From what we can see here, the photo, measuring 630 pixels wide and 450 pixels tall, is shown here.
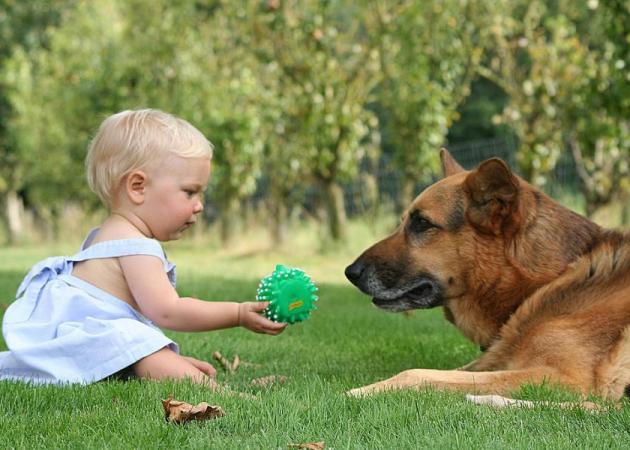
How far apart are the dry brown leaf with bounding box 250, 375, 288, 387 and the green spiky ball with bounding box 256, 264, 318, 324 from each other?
0.94 feet

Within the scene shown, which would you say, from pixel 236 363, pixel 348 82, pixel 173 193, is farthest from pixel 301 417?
pixel 348 82

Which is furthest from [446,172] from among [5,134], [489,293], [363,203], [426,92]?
[5,134]

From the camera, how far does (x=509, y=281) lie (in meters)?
4.21

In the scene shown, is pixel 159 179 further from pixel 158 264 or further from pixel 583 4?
pixel 583 4

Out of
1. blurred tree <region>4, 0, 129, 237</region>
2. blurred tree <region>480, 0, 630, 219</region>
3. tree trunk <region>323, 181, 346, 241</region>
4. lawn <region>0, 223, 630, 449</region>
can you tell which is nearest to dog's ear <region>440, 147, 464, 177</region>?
lawn <region>0, 223, 630, 449</region>

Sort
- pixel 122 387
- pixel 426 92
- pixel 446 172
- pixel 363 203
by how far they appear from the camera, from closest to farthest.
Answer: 1. pixel 122 387
2. pixel 446 172
3. pixel 426 92
4. pixel 363 203

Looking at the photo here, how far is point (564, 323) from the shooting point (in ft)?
12.7

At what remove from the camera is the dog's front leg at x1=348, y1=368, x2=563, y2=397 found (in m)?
3.73

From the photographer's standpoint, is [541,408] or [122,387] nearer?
[541,408]

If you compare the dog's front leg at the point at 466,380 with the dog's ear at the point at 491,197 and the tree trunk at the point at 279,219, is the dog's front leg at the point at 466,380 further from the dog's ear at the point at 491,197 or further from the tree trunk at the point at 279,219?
the tree trunk at the point at 279,219

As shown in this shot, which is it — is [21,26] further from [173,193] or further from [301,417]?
[301,417]

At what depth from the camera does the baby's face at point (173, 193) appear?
4.31 m

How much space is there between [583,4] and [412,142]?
577 cm

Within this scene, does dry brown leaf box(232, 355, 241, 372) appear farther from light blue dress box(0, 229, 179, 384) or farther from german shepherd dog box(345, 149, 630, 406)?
german shepherd dog box(345, 149, 630, 406)
